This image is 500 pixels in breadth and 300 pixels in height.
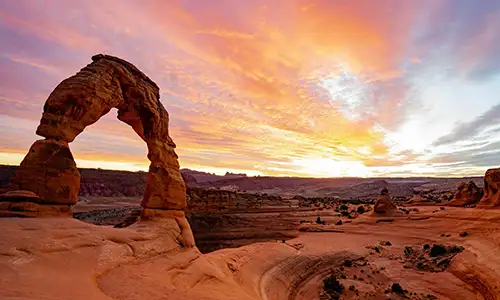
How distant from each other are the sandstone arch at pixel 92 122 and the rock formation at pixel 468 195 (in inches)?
1273

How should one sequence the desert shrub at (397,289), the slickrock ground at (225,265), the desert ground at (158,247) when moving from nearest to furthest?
the slickrock ground at (225,265) → the desert ground at (158,247) → the desert shrub at (397,289)

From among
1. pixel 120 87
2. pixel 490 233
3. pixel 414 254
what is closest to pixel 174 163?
pixel 120 87

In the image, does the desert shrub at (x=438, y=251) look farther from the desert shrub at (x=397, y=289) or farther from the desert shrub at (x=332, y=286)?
the desert shrub at (x=332, y=286)

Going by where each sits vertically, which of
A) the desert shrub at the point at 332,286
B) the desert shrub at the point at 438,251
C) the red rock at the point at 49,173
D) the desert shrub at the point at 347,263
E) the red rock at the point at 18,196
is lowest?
the desert shrub at the point at 332,286

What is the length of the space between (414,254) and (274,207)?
24.8 meters

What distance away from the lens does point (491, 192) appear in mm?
24688

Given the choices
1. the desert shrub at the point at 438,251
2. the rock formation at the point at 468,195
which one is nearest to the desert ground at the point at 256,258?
the desert shrub at the point at 438,251

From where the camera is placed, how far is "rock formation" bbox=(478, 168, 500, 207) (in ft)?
77.5

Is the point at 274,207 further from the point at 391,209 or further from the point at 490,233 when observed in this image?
the point at 490,233

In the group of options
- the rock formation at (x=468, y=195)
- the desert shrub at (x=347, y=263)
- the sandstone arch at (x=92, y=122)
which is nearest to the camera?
the sandstone arch at (x=92, y=122)

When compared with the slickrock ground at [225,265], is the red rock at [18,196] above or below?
above

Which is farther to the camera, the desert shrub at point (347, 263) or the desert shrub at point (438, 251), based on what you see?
the desert shrub at point (438, 251)

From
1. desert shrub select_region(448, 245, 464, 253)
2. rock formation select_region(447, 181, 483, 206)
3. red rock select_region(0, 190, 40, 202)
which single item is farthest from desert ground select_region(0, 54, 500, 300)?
rock formation select_region(447, 181, 483, 206)

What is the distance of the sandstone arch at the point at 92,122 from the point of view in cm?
870
